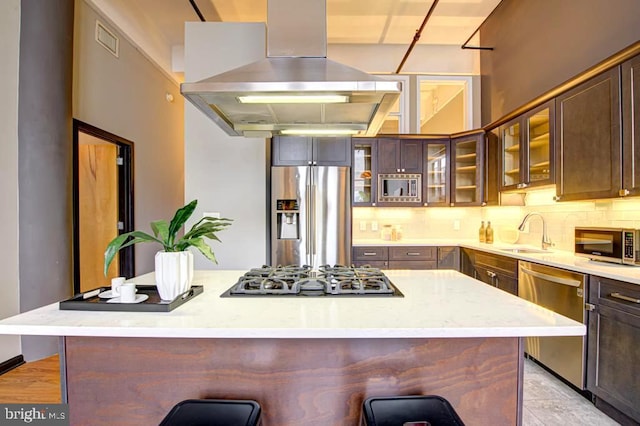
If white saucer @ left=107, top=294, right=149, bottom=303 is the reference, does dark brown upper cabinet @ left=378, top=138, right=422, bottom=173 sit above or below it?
above

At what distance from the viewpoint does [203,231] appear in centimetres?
140

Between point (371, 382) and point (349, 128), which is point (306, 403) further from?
point (349, 128)

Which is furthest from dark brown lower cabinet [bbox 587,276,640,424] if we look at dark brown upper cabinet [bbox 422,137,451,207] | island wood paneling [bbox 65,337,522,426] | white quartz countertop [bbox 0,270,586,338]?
dark brown upper cabinet [bbox 422,137,451,207]

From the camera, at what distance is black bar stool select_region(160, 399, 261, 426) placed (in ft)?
3.24

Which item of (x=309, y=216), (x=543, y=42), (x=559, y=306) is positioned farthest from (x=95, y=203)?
(x=543, y=42)

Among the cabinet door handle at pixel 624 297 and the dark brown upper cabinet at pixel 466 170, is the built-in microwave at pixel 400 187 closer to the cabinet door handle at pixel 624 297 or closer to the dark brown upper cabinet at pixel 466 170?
the dark brown upper cabinet at pixel 466 170

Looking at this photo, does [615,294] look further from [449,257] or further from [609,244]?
[449,257]

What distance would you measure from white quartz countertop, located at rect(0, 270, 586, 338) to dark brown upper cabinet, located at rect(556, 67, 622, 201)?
1.61 meters

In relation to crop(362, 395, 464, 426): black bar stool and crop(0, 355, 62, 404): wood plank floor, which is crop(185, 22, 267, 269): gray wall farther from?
crop(362, 395, 464, 426): black bar stool

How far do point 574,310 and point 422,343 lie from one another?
1.69m

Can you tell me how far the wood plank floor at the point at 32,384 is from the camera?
2.23m

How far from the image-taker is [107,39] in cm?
362

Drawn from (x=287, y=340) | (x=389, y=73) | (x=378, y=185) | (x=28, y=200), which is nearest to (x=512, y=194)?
(x=378, y=185)

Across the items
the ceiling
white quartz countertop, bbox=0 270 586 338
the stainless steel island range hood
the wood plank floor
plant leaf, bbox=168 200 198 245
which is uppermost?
the ceiling
